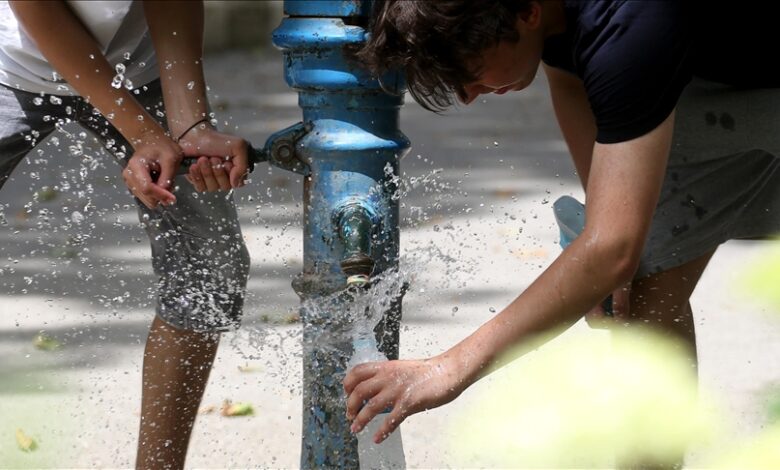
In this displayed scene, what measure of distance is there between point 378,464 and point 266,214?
272 cm

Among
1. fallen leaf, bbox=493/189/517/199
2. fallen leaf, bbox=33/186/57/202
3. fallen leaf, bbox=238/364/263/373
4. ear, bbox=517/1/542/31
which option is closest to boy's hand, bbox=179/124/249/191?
ear, bbox=517/1/542/31

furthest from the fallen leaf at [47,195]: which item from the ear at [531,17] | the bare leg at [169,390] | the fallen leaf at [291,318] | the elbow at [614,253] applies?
the elbow at [614,253]

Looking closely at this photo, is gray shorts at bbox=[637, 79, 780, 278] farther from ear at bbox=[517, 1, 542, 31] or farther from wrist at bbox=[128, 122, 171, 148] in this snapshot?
wrist at bbox=[128, 122, 171, 148]

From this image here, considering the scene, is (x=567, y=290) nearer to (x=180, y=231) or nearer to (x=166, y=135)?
(x=166, y=135)

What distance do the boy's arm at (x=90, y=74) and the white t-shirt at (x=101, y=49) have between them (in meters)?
0.15

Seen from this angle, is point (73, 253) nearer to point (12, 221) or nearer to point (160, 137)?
point (12, 221)

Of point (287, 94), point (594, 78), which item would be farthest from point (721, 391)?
point (287, 94)

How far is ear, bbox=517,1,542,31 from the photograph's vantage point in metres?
1.68

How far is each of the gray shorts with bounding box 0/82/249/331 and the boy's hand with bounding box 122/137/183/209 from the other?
30cm

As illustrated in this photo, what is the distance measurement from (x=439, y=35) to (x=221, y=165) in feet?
1.77

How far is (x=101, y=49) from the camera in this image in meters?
2.25

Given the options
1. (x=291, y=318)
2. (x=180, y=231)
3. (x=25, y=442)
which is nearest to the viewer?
(x=180, y=231)

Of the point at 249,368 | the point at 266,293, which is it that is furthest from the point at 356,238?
the point at 266,293

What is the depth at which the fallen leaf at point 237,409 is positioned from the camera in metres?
3.05
